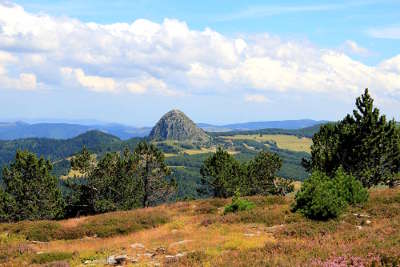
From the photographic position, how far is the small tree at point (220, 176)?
221 ft

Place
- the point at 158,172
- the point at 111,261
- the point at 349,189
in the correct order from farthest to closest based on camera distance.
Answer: the point at 158,172
the point at 349,189
the point at 111,261

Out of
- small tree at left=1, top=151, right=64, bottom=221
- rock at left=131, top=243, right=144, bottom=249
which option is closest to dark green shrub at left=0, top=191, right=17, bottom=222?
small tree at left=1, top=151, right=64, bottom=221

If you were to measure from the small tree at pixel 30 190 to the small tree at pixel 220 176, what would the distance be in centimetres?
2481

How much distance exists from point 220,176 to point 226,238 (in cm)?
4798

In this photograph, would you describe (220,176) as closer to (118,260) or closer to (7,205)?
(7,205)

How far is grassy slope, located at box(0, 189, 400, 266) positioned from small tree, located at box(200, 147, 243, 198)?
32708 millimetres

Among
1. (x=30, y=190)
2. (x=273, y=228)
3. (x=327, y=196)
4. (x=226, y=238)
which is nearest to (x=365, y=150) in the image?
(x=327, y=196)

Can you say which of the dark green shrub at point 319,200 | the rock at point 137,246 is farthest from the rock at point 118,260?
the dark green shrub at point 319,200

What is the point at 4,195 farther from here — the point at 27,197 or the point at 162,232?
the point at 162,232

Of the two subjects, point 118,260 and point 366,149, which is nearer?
point 118,260

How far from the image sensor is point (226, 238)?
19.5 metres

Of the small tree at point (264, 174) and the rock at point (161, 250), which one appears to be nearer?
the rock at point (161, 250)

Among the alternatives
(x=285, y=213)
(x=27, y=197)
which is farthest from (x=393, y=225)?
(x=27, y=197)

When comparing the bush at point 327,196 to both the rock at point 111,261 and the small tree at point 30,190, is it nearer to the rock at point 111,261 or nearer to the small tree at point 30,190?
the rock at point 111,261
